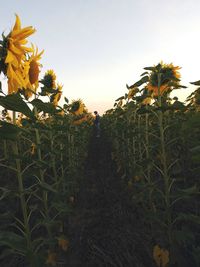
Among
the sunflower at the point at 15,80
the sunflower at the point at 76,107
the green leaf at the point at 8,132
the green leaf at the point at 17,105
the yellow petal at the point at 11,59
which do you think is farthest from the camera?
the sunflower at the point at 76,107

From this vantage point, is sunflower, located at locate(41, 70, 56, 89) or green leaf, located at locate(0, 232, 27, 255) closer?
green leaf, located at locate(0, 232, 27, 255)

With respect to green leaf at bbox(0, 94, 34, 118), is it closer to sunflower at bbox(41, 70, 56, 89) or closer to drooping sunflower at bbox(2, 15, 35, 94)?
drooping sunflower at bbox(2, 15, 35, 94)

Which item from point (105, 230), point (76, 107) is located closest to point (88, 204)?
point (105, 230)

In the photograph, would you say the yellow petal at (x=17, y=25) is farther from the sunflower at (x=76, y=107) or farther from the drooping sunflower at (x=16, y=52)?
the sunflower at (x=76, y=107)

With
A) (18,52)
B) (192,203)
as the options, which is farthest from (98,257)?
(18,52)

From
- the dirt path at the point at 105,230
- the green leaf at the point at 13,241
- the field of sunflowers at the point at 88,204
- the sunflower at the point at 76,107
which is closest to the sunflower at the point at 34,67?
the field of sunflowers at the point at 88,204

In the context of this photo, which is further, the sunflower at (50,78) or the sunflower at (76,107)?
the sunflower at (76,107)

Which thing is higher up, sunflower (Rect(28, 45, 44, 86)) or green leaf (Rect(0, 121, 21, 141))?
sunflower (Rect(28, 45, 44, 86))

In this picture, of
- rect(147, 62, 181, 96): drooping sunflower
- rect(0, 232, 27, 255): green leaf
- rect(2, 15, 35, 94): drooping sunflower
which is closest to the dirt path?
rect(0, 232, 27, 255): green leaf

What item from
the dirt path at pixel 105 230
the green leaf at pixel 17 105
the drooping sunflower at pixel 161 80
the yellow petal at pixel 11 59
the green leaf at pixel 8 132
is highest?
A: the drooping sunflower at pixel 161 80

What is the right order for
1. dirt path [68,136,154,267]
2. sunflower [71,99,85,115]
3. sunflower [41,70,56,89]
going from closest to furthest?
dirt path [68,136,154,267]
sunflower [41,70,56,89]
sunflower [71,99,85,115]

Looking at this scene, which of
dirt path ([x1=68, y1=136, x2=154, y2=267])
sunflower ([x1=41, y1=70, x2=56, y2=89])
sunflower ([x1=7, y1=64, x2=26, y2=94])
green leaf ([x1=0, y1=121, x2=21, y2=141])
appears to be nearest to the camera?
green leaf ([x1=0, y1=121, x2=21, y2=141])

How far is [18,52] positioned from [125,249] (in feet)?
8.12

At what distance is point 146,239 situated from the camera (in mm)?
3832
